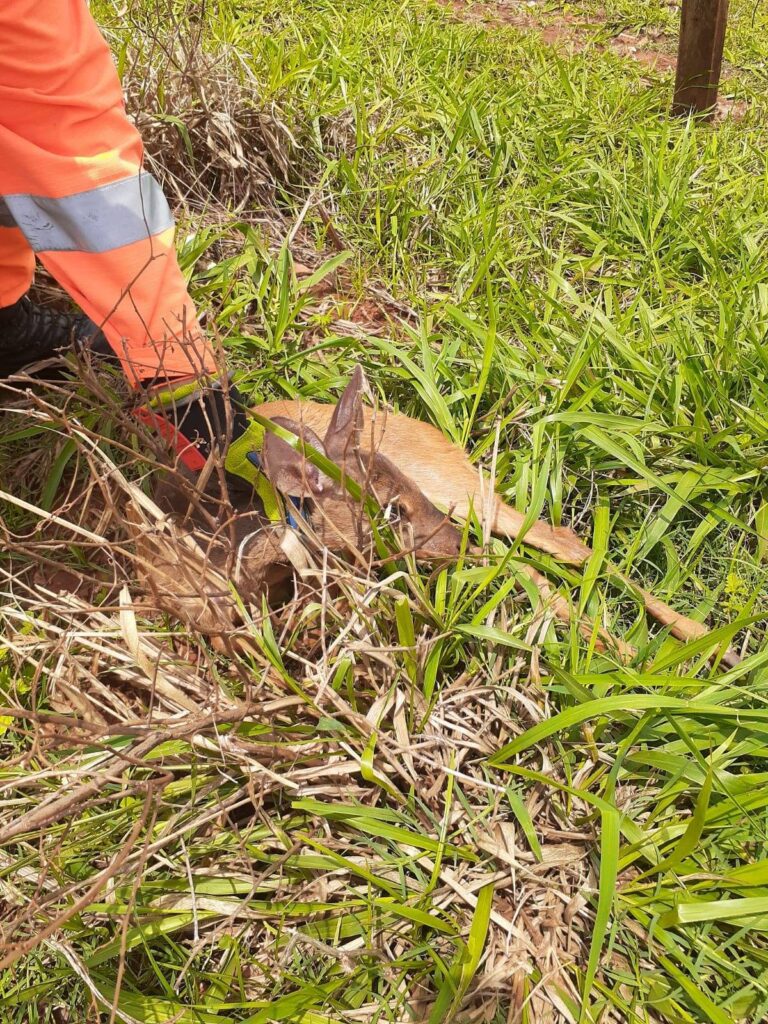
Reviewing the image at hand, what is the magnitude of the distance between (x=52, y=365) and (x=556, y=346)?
174 centimetres

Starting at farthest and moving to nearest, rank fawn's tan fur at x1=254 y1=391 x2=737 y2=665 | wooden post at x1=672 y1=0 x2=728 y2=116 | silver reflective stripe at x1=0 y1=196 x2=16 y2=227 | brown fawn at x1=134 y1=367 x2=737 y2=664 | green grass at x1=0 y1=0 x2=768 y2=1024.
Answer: wooden post at x1=672 y1=0 x2=728 y2=116 < silver reflective stripe at x1=0 y1=196 x2=16 y2=227 < fawn's tan fur at x1=254 y1=391 x2=737 y2=665 < brown fawn at x1=134 y1=367 x2=737 y2=664 < green grass at x1=0 y1=0 x2=768 y2=1024

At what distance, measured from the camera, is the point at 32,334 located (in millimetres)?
2805

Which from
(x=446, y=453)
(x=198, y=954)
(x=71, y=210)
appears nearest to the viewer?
(x=198, y=954)

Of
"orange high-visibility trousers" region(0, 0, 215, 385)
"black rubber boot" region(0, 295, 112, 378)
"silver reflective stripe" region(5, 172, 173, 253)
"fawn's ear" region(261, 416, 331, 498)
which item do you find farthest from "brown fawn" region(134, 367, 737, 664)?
"black rubber boot" region(0, 295, 112, 378)

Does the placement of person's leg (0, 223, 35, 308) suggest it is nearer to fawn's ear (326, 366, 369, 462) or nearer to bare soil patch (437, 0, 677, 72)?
fawn's ear (326, 366, 369, 462)

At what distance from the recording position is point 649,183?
340 centimetres

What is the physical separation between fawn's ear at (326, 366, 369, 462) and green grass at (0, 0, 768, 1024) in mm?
331

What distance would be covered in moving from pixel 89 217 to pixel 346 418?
32.5 inches

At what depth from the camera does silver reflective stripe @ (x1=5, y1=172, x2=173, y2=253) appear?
2.08 m

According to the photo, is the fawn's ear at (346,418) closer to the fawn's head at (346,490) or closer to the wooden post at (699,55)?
the fawn's head at (346,490)

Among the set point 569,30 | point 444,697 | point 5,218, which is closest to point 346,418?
point 444,697

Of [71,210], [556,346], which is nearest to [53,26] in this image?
[71,210]

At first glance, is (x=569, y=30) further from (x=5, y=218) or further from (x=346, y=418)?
(x=346, y=418)

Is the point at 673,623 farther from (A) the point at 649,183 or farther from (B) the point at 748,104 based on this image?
(B) the point at 748,104
